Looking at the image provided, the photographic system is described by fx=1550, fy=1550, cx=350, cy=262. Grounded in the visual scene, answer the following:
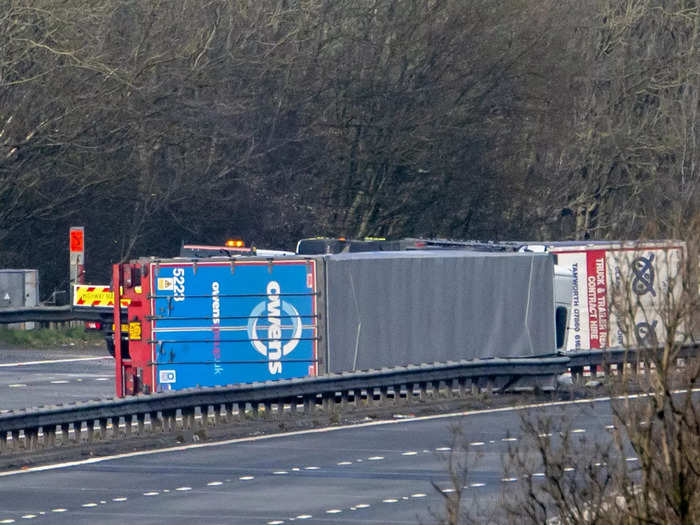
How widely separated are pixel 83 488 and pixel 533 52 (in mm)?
30763

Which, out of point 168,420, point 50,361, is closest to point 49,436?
point 168,420

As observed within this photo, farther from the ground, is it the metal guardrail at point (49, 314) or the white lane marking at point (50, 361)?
the metal guardrail at point (49, 314)

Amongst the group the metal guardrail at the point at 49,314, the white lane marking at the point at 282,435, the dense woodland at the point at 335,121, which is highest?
the dense woodland at the point at 335,121

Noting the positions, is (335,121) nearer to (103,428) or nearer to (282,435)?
(282,435)

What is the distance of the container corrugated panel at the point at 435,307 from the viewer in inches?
887

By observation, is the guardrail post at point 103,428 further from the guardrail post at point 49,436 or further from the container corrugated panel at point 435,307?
the container corrugated panel at point 435,307

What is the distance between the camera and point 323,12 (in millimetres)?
41562

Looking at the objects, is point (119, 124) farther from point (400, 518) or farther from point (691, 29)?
point (400, 518)

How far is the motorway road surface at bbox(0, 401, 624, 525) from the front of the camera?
496 inches

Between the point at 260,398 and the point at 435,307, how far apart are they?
5135 mm

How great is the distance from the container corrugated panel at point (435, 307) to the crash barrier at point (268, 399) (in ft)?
2.61

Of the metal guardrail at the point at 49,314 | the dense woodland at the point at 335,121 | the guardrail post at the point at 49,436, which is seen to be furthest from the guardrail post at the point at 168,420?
the dense woodland at the point at 335,121

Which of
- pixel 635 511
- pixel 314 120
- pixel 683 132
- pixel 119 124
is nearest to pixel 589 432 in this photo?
pixel 635 511

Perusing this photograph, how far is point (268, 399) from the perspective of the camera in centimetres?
1902
